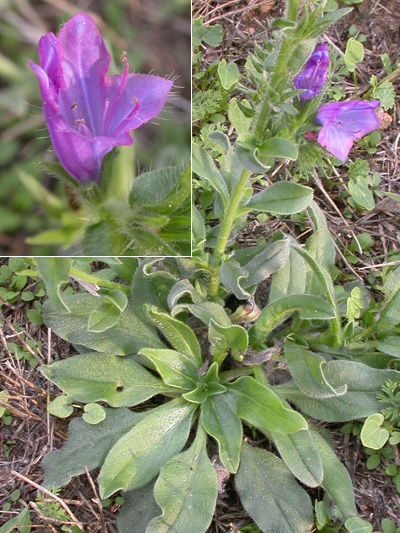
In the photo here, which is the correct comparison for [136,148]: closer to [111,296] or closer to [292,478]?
[111,296]

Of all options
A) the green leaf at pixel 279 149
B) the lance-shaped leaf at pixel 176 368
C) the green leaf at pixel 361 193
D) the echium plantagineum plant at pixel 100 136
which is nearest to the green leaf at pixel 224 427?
the lance-shaped leaf at pixel 176 368

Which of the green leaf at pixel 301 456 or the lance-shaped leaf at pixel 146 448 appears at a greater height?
the green leaf at pixel 301 456

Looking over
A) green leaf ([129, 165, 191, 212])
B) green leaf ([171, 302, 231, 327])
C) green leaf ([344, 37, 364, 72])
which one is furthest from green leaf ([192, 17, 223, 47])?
green leaf ([129, 165, 191, 212])

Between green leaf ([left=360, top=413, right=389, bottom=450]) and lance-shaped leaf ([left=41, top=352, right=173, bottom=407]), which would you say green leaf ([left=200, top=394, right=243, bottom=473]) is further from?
green leaf ([left=360, top=413, right=389, bottom=450])

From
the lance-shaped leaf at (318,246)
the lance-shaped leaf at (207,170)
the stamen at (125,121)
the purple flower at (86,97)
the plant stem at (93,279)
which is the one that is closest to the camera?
the purple flower at (86,97)

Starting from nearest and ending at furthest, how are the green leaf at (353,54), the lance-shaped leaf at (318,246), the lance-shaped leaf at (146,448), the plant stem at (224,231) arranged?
1. the plant stem at (224,231)
2. the lance-shaped leaf at (146,448)
3. the lance-shaped leaf at (318,246)
4. the green leaf at (353,54)

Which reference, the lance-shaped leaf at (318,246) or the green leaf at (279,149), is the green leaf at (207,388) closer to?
the lance-shaped leaf at (318,246)

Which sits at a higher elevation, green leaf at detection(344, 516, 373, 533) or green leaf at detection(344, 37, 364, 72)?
green leaf at detection(344, 37, 364, 72)
